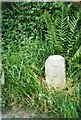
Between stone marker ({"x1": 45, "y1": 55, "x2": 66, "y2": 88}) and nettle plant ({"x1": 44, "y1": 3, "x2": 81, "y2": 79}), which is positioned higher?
nettle plant ({"x1": 44, "y1": 3, "x2": 81, "y2": 79})

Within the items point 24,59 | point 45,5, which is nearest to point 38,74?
point 24,59

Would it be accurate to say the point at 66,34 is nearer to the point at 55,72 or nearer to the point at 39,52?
the point at 39,52

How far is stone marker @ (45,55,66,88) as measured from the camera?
3031 millimetres

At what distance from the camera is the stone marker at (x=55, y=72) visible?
9.95ft

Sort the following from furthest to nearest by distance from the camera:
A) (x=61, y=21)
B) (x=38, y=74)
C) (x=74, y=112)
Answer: (x=61, y=21) → (x=38, y=74) → (x=74, y=112)

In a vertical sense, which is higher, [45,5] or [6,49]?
[45,5]

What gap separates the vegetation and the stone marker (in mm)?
47

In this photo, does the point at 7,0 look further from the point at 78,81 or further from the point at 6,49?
the point at 78,81

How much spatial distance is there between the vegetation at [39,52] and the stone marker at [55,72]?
47 millimetres

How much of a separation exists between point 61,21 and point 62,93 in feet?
2.23

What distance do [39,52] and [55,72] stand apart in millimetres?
258

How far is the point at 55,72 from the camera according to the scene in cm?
303

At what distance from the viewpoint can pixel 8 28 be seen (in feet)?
11.2

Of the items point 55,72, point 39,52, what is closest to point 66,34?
point 39,52
